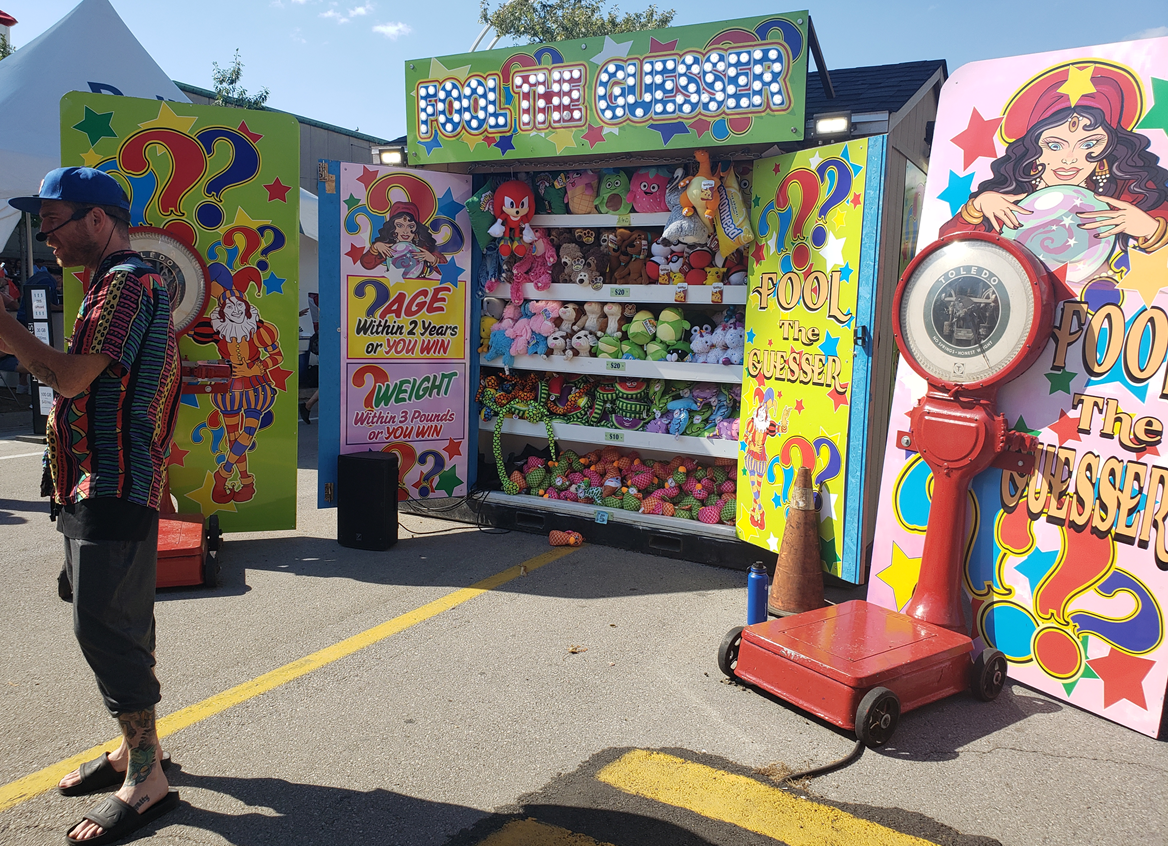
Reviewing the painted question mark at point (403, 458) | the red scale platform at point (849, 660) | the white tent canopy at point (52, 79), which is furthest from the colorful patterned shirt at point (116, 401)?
the white tent canopy at point (52, 79)

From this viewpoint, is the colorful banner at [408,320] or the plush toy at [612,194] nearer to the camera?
the colorful banner at [408,320]

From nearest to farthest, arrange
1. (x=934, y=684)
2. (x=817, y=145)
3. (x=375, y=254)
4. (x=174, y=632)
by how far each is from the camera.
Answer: (x=934, y=684) < (x=174, y=632) < (x=817, y=145) < (x=375, y=254)

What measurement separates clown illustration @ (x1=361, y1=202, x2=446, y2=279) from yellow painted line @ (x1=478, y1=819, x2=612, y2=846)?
4.57 m

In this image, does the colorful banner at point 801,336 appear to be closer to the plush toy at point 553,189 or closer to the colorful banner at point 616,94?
the colorful banner at point 616,94

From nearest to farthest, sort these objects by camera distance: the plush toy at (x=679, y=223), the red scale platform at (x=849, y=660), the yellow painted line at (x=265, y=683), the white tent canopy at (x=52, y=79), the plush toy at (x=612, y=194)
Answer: the yellow painted line at (x=265, y=683), the red scale platform at (x=849, y=660), the plush toy at (x=679, y=223), the plush toy at (x=612, y=194), the white tent canopy at (x=52, y=79)

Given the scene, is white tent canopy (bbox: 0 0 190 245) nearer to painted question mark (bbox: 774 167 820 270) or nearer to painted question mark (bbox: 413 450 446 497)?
painted question mark (bbox: 413 450 446 497)

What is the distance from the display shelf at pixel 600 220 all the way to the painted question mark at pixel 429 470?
2.07m

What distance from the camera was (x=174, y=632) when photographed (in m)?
4.37

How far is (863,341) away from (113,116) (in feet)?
16.7

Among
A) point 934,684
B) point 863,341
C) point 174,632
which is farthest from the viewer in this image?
point 863,341

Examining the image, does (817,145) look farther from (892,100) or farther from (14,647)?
(14,647)

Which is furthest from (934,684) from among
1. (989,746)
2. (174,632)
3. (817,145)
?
(174,632)

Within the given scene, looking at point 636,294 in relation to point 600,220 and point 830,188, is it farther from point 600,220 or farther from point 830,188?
point 830,188

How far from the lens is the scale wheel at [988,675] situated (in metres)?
3.76
